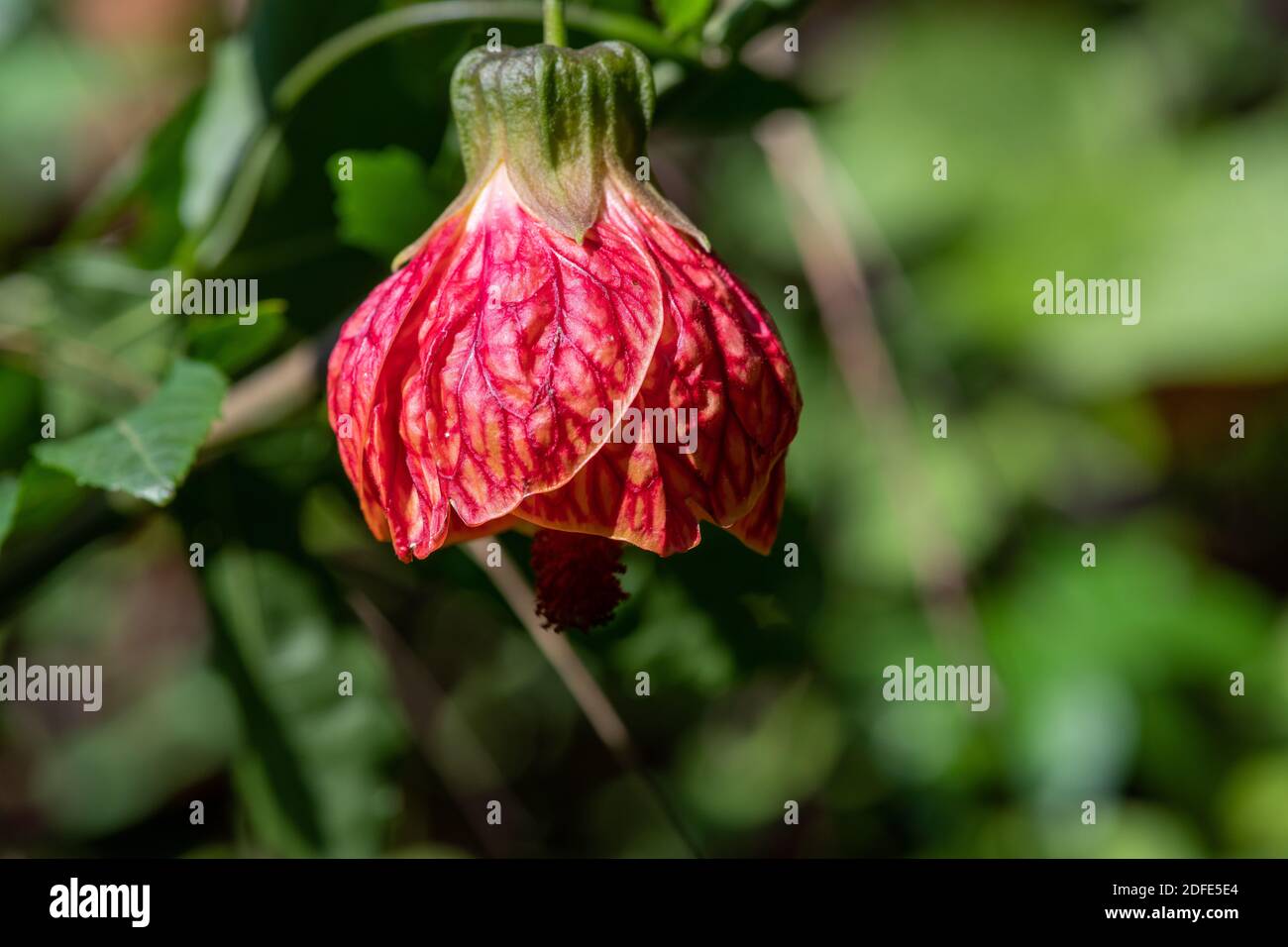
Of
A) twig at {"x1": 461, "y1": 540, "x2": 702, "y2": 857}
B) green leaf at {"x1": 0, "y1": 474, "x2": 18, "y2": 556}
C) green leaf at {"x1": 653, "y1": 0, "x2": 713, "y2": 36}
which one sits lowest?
twig at {"x1": 461, "y1": 540, "x2": 702, "y2": 857}

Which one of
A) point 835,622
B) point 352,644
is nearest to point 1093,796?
point 835,622

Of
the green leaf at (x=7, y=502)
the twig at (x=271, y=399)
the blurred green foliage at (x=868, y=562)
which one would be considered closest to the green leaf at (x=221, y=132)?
the blurred green foliage at (x=868, y=562)

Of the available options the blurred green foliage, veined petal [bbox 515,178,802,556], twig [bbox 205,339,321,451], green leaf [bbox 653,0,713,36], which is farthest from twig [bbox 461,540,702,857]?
green leaf [bbox 653,0,713,36]

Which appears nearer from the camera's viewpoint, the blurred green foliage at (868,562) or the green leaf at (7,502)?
the green leaf at (7,502)

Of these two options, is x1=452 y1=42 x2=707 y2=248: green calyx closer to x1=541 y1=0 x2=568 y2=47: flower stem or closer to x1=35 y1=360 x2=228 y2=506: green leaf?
x1=541 y1=0 x2=568 y2=47: flower stem

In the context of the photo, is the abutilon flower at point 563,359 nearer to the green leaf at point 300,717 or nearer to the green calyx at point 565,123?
the green calyx at point 565,123

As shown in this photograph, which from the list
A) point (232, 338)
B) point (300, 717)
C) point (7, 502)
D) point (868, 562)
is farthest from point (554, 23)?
point (868, 562)
